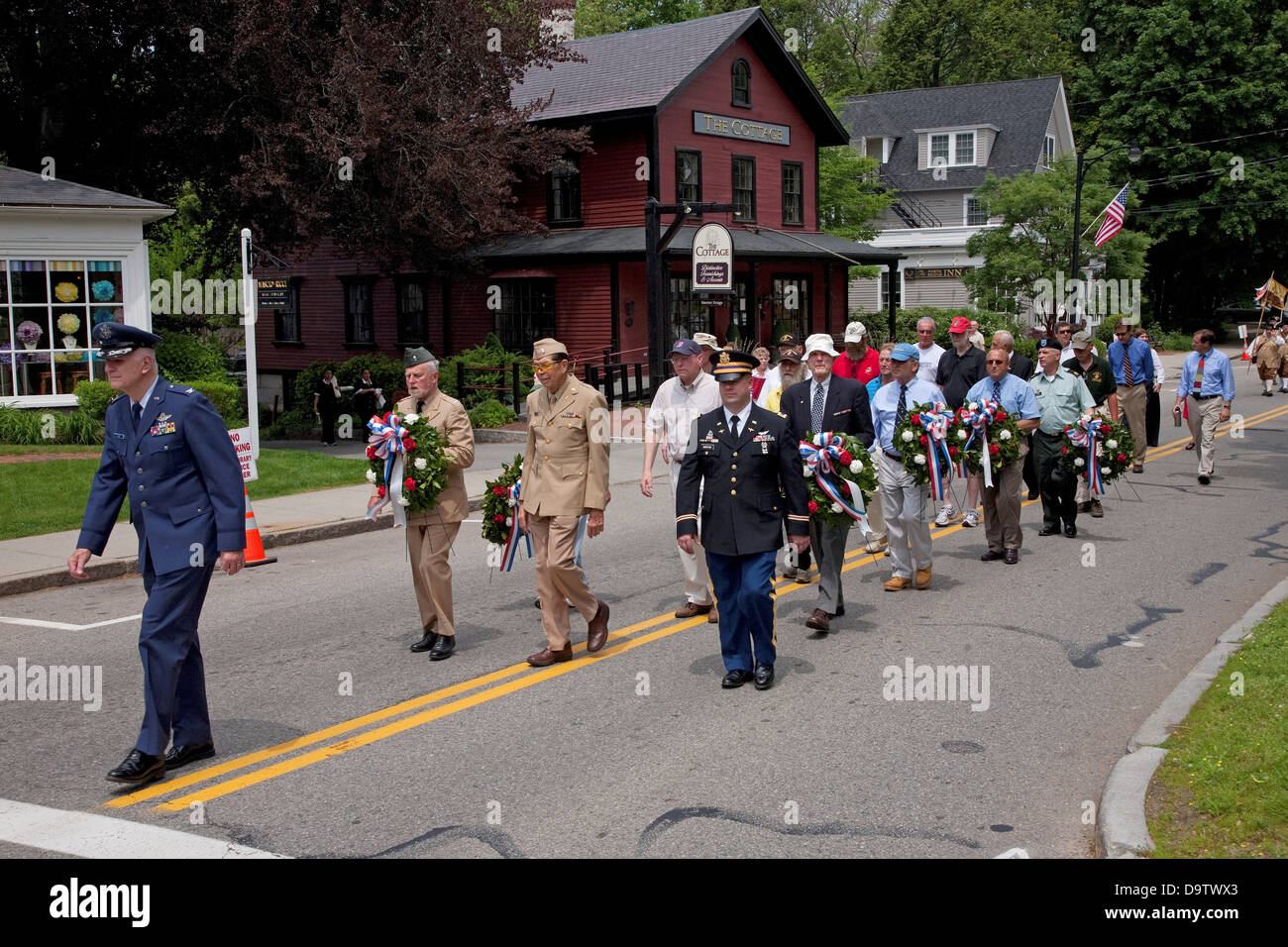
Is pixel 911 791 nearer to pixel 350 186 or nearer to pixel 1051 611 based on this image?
pixel 1051 611

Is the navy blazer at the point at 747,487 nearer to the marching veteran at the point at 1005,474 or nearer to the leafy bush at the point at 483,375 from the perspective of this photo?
the marching veteran at the point at 1005,474

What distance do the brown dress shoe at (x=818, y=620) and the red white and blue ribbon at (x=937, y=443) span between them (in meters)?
1.89

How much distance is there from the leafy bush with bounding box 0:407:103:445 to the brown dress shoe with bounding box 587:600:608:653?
1412 cm

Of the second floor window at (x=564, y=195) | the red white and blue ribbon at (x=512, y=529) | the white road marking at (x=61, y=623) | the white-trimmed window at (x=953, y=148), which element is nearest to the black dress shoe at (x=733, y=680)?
the red white and blue ribbon at (x=512, y=529)

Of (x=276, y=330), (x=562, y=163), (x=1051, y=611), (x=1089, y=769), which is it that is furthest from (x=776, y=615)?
(x=276, y=330)

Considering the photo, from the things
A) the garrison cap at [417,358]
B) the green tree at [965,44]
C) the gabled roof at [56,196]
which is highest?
the green tree at [965,44]

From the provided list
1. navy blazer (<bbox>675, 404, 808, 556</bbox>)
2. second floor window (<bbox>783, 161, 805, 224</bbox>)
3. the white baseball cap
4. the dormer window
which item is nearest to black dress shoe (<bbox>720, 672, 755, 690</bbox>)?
navy blazer (<bbox>675, 404, 808, 556</bbox>)

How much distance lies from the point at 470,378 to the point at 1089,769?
914 inches

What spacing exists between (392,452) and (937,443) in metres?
4.69

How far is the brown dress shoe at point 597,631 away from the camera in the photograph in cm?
894

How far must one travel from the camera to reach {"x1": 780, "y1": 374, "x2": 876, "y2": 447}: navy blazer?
973 cm

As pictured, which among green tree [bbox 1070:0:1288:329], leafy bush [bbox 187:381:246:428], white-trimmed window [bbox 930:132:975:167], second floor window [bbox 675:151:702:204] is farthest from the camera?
white-trimmed window [bbox 930:132:975:167]

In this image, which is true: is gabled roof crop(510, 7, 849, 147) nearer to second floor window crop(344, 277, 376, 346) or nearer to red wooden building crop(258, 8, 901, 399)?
red wooden building crop(258, 8, 901, 399)

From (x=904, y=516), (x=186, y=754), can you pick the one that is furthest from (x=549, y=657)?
(x=904, y=516)
